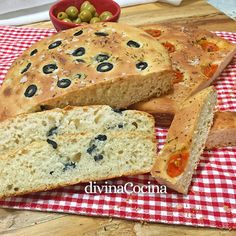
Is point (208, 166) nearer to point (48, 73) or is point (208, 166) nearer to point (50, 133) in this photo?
point (50, 133)

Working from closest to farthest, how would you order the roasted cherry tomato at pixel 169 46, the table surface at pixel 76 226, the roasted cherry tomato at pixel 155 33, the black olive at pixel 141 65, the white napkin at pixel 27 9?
the table surface at pixel 76 226 < the black olive at pixel 141 65 < the roasted cherry tomato at pixel 169 46 < the roasted cherry tomato at pixel 155 33 < the white napkin at pixel 27 9

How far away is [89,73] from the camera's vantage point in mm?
2285

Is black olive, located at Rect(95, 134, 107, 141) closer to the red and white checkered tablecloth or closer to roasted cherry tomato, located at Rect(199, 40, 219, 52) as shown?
the red and white checkered tablecloth

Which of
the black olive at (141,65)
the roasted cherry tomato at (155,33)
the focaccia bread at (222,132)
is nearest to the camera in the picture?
the focaccia bread at (222,132)

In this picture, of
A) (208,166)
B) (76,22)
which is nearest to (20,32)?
(76,22)

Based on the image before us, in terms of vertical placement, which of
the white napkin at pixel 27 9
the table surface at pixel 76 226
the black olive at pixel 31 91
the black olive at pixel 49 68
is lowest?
the white napkin at pixel 27 9

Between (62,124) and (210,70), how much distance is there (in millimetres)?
1090

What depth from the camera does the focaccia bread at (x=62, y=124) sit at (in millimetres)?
2031

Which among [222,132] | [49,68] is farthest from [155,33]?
[222,132]

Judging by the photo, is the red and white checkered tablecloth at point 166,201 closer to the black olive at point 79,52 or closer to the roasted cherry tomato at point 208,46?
the black olive at point 79,52

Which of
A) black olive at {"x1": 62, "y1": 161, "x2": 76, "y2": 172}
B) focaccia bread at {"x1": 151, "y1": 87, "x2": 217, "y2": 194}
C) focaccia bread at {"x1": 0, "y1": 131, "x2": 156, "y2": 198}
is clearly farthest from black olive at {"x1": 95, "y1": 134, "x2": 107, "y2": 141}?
focaccia bread at {"x1": 151, "y1": 87, "x2": 217, "y2": 194}

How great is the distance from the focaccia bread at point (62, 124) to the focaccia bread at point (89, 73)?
16 centimetres

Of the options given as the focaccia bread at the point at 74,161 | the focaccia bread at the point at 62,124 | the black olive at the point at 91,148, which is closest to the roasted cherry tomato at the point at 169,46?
the focaccia bread at the point at 62,124

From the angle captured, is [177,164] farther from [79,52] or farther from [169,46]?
[169,46]
